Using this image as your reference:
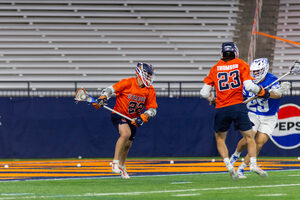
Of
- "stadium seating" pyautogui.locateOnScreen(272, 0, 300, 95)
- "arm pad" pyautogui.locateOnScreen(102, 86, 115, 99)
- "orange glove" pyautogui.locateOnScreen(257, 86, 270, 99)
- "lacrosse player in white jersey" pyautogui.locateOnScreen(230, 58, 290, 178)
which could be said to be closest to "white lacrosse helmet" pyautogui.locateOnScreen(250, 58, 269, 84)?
"lacrosse player in white jersey" pyautogui.locateOnScreen(230, 58, 290, 178)

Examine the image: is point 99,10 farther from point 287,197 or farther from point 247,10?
point 287,197

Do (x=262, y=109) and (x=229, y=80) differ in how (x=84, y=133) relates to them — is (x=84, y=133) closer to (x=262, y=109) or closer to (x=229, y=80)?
(x=262, y=109)

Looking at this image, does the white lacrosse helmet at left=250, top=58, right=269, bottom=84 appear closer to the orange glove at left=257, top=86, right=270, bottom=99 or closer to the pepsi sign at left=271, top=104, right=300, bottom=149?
the orange glove at left=257, top=86, right=270, bottom=99

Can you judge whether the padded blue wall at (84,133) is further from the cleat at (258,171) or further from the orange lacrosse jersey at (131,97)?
the cleat at (258,171)

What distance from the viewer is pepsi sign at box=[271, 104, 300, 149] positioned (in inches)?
704

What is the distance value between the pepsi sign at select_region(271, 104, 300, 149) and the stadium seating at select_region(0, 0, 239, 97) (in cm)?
327

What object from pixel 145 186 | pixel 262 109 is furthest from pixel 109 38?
pixel 145 186

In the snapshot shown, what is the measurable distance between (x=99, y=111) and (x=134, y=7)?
547 cm

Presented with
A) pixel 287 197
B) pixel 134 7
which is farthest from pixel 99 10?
pixel 287 197

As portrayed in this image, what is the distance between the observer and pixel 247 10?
23.0 metres

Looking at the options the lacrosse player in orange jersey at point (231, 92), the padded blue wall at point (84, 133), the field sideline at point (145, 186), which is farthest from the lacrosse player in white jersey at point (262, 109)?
the padded blue wall at point (84, 133)

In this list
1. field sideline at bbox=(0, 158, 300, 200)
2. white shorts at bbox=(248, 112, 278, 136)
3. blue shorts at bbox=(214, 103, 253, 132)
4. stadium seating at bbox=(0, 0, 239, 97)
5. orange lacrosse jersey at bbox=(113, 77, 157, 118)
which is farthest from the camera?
stadium seating at bbox=(0, 0, 239, 97)

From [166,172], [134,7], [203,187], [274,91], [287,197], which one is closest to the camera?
[287,197]

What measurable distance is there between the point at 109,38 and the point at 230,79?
39.1 ft
